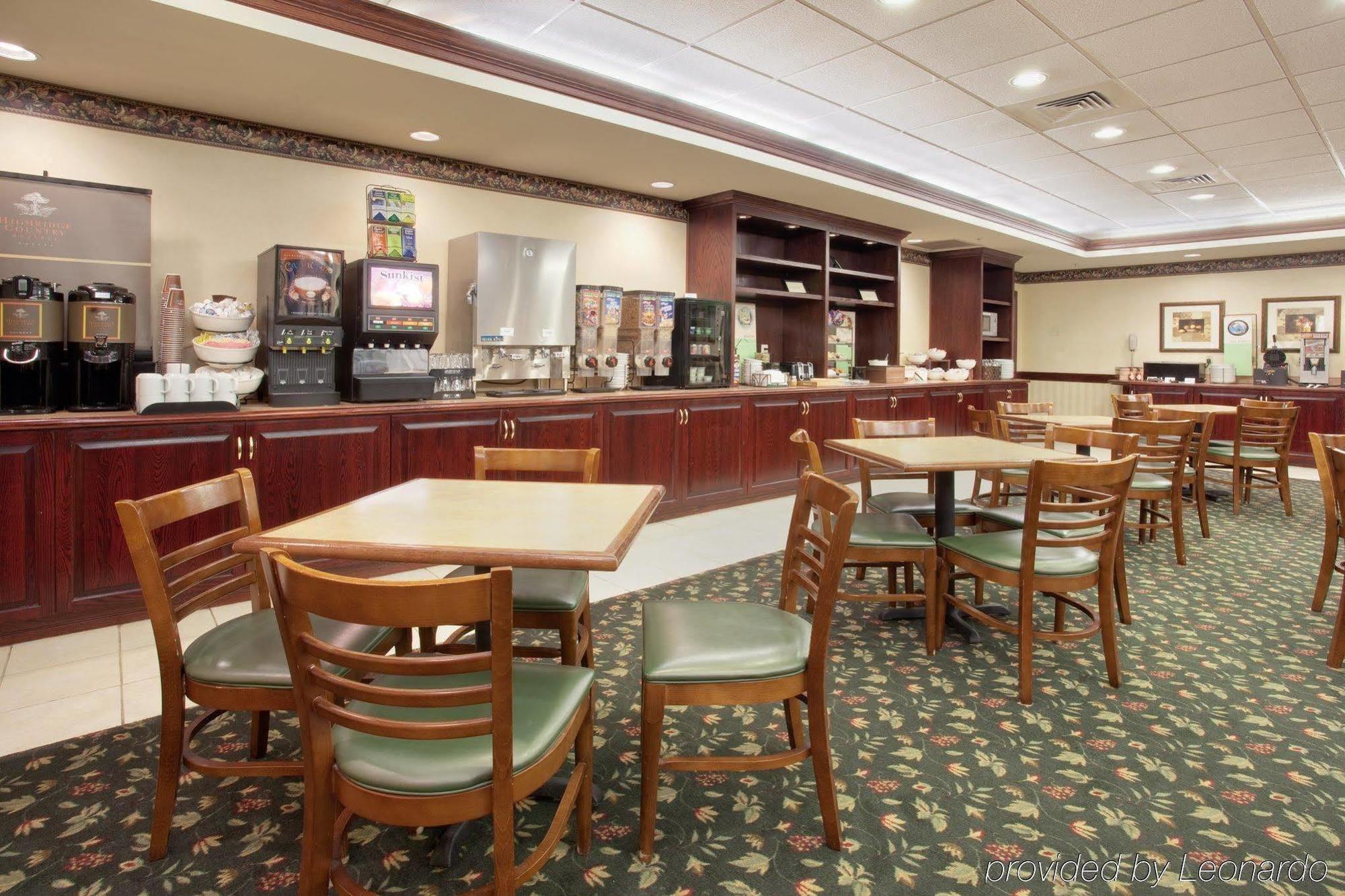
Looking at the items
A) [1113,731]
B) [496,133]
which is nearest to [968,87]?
[496,133]

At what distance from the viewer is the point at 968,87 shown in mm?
5016

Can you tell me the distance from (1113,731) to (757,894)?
1.56m

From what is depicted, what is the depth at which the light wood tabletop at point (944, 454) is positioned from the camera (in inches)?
133

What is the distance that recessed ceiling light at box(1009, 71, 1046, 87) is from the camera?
476cm

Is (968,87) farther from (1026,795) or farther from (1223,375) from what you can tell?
(1223,375)

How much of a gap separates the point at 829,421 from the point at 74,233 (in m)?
5.81

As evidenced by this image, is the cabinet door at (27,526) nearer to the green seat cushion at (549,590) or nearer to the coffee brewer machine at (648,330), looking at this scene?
the green seat cushion at (549,590)

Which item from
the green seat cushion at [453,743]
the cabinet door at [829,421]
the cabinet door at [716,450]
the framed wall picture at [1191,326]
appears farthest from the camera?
the framed wall picture at [1191,326]

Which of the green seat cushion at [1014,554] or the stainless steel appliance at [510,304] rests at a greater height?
the stainless steel appliance at [510,304]

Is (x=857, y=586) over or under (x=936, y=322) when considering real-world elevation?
under

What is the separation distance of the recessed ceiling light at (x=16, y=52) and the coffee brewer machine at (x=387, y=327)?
1.66 meters

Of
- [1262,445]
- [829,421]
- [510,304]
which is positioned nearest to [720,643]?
[510,304]

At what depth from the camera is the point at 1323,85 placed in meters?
4.89

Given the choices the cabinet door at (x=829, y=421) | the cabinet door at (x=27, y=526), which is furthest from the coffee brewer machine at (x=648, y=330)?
the cabinet door at (x=27, y=526)
